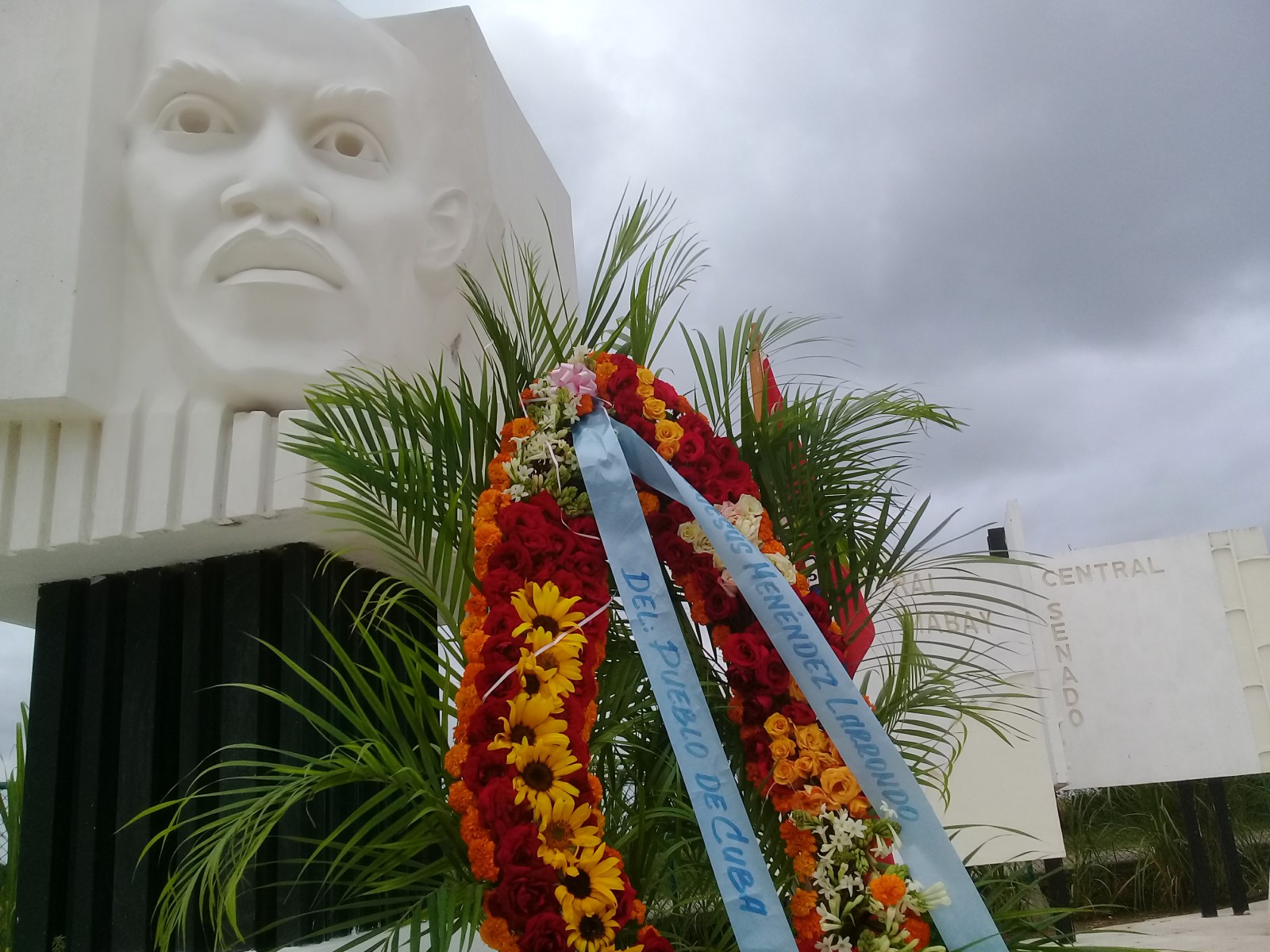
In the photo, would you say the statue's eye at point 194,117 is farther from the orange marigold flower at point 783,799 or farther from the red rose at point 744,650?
the orange marigold flower at point 783,799

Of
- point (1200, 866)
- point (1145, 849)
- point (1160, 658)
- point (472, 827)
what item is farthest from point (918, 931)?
point (1145, 849)

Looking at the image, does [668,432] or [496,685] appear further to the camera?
[668,432]

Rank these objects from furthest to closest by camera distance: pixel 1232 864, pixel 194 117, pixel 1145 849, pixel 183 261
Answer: pixel 1145 849 → pixel 1232 864 → pixel 194 117 → pixel 183 261

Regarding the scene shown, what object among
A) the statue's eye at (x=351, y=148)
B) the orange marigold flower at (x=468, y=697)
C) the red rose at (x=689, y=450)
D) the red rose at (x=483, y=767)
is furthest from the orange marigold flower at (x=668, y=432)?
the statue's eye at (x=351, y=148)

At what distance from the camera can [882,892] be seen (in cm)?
208

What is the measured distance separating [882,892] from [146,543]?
2.85 meters

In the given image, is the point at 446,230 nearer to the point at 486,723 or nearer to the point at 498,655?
the point at 498,655

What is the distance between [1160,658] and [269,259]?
8492 mm

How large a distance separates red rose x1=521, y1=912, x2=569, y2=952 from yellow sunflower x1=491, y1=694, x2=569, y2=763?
35cm

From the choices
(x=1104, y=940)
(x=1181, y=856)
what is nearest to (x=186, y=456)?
(x=1104, y=940)

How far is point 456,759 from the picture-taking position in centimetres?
217

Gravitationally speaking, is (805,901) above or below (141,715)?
below

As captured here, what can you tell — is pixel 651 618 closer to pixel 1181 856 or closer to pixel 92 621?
pixel 92 621

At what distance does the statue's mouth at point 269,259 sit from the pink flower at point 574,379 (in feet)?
4.83
